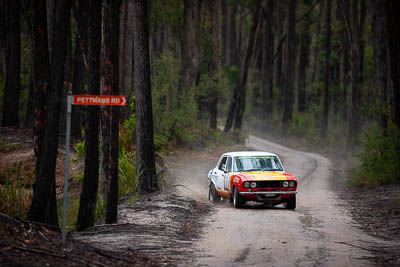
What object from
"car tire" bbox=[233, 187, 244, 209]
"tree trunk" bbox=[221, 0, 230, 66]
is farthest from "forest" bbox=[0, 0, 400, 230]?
"tree trunk" bbox=[221, 0, 230, 66]

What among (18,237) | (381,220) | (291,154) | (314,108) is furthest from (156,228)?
(314,108)

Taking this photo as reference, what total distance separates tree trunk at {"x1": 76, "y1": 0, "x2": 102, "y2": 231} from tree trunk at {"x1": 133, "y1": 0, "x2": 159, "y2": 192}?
519 centimetres

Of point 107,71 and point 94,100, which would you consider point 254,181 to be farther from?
point 94,100

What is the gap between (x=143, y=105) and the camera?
1638 cm

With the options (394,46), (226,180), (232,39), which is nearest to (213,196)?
(226,180)

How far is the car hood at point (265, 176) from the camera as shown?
15.5 m

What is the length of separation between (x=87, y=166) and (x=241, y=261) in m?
3.60

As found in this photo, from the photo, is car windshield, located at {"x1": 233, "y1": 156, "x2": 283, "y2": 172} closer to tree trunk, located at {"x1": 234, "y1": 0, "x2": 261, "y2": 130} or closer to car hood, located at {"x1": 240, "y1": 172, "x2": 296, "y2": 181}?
car hood, located at {"x1": 240, "y1": 172, "x2": 296, "y2": 181}

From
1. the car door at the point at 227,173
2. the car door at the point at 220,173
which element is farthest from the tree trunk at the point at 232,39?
the car door at the point at 227,173

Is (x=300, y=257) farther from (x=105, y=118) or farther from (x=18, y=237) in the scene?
(x=105, y=118)

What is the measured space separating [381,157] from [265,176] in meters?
7.18

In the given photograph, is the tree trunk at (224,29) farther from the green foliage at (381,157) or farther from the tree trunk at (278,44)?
the green foliage at (381,157)

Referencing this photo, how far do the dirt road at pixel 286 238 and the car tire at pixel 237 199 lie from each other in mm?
215

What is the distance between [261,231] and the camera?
11656mm
